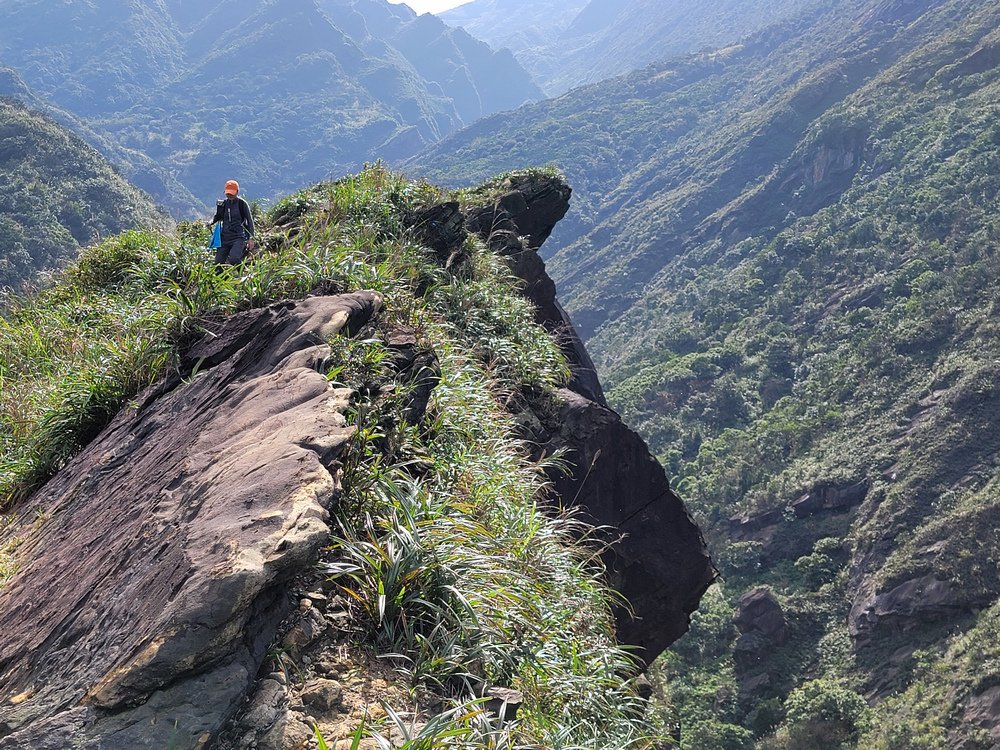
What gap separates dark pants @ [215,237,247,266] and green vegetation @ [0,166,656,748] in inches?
5.6

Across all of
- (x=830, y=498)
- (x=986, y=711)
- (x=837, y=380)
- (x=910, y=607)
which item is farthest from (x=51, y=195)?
(x=837, y=380)

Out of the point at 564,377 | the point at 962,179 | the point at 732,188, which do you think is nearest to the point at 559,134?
the point at 732,188

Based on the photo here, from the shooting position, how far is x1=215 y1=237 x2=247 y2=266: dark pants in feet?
22.9

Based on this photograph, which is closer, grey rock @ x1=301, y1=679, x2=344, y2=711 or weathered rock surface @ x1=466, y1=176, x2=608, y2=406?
grey rock @ x1=301, y1=679, x2=344, y2=711

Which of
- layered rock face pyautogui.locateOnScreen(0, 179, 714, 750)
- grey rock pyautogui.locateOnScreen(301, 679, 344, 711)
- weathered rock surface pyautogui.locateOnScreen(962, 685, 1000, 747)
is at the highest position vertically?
layered rock face pyautogui.locateOnScreen(0, 179, 714, 750)

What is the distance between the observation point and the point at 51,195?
119 feet

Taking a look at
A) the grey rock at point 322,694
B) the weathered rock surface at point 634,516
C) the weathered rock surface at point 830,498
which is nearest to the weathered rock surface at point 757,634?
the weathered rock surface at point 830,498

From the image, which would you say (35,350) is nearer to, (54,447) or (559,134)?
(54,447)

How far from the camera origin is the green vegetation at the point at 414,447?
3.12m

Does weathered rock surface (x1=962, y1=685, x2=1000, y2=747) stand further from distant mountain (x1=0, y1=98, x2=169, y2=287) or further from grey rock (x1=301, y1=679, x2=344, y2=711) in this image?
distant mountain (x1=0, y1=98, x2=169, y2=287)

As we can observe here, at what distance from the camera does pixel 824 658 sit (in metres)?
37.0

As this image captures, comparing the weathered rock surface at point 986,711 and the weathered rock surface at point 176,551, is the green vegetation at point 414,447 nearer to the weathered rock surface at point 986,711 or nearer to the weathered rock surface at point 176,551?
the weathered rock surface at point 176,551

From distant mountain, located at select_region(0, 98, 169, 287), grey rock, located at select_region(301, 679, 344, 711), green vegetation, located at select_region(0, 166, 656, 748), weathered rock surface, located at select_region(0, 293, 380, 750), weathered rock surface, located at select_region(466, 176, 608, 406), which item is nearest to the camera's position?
weathered rock surface, located at select_region(0, 293, 380, 750)

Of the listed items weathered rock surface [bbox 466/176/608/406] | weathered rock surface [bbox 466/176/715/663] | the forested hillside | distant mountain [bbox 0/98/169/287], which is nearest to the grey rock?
weathered rock surface [bbox 466/176/715/663]
